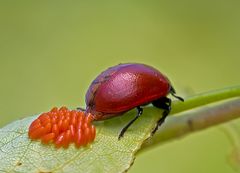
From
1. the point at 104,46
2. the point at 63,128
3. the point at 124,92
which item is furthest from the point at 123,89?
the point at 104,46

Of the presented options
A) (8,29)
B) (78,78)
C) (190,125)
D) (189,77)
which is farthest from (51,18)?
(190,125)

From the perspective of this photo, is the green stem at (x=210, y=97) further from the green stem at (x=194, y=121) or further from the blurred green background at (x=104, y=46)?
the blurred green background at (x=104, y=46)

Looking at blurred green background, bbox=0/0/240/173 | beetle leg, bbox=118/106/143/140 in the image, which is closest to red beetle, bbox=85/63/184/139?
beetle leg, bbox=118/106/143/140

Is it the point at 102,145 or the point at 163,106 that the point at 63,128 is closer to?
the point at 102,145

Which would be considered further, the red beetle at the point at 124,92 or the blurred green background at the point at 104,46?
the blurred green background at the point at 104,46

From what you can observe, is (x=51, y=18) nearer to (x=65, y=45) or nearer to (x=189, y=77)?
(x=65, y=45)

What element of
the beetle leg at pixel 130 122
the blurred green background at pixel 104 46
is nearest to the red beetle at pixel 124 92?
the beetle leg at pixel 130 122
